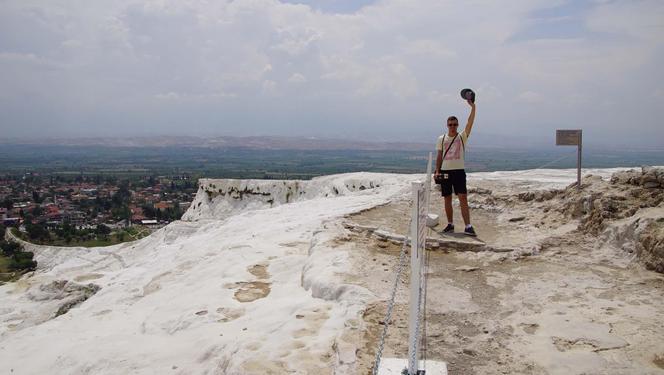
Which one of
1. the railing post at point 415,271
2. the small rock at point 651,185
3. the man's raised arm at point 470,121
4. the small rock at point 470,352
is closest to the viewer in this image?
the railing post at point 415,271

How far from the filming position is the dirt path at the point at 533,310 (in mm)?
3707

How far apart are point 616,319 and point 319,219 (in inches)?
243

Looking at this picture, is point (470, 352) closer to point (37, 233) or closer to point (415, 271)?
point (415, 271)

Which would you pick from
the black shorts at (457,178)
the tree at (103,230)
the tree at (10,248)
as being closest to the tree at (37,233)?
the tree at (10,248)

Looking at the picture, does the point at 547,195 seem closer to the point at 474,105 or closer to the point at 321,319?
the point at 474,105

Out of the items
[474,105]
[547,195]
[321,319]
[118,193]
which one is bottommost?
[118,193]

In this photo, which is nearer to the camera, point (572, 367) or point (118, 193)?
point (572, 367)

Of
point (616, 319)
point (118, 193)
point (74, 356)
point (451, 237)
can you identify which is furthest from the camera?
point (118, 193)

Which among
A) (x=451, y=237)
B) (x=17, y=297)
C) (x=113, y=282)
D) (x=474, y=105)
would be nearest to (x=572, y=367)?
(x=451, y=237)

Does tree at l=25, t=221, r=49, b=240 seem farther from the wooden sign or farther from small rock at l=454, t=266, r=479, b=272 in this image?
small rock at l=454, t=266, r=479, b=272

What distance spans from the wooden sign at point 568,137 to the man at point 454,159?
8.43 feet

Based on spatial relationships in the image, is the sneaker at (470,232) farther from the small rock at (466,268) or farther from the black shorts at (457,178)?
the small rock at (466,268)

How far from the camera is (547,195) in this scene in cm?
966

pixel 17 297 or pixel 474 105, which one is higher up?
pixel 474 105
